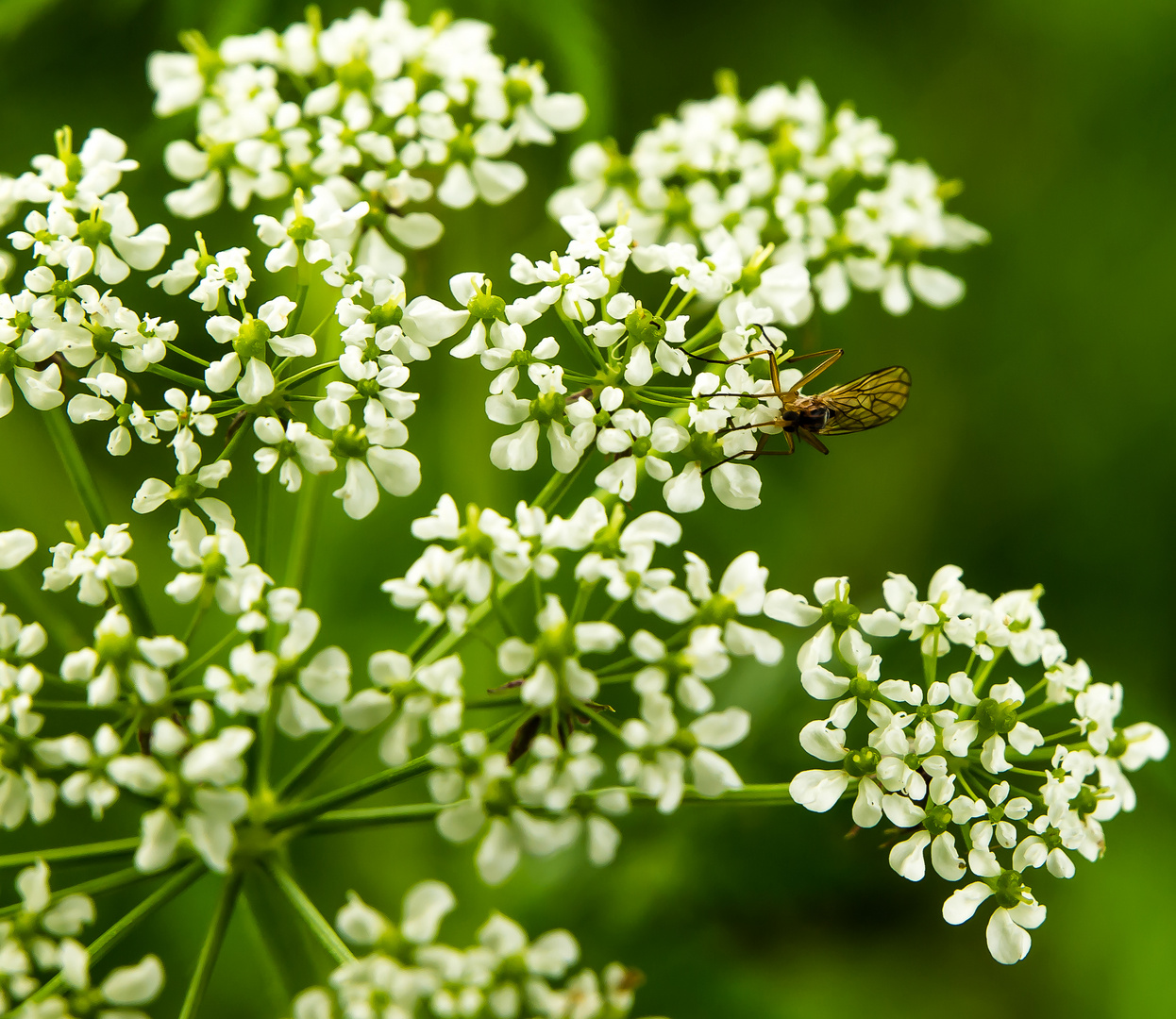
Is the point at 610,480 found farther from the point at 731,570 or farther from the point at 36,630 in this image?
the point at 36,630

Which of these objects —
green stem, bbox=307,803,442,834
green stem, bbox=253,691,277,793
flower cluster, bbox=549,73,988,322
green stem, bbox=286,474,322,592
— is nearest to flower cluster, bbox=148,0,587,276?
flower cluster, bbox=549,73,988,322

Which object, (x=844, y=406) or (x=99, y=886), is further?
(x=844, y=406)

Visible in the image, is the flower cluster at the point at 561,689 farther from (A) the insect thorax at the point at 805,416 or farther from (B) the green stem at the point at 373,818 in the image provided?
(A) the insect thorax at the point at 805,416

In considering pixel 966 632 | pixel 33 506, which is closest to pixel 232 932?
pixel 33 506

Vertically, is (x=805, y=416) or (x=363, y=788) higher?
(x=805, y=416)

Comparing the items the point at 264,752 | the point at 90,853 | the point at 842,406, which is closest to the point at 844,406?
the point at 842,406

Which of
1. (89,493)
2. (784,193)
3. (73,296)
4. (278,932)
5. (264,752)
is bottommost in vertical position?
(278,932)

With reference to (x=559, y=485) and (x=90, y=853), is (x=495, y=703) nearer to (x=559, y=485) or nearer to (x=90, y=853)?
(x=559, y=485)
